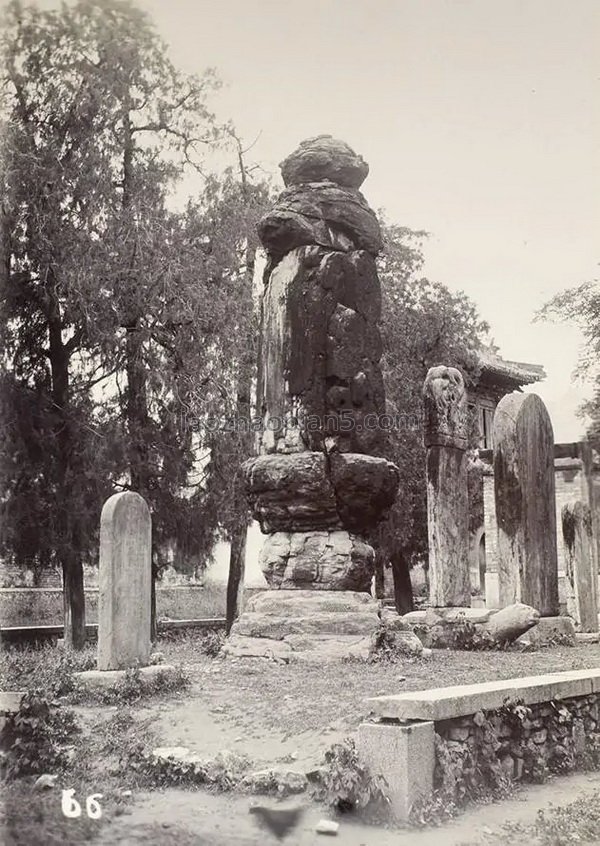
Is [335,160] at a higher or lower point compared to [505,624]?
higher

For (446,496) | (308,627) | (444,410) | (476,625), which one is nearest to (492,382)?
(444,410)

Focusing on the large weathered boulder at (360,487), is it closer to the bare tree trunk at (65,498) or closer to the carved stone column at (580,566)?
the carved stone column at (580,566)

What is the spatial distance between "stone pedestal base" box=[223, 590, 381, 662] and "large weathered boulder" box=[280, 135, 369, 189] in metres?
4.30

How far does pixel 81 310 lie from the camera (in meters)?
15.5

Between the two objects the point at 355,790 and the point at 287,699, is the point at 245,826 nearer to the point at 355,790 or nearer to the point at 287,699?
the point at 355,790

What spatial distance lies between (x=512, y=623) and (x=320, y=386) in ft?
11.1

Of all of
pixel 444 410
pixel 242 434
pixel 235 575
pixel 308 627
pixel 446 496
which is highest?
pixel 242 434

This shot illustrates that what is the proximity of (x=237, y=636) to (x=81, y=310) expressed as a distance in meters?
7.70

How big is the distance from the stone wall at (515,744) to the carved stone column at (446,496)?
4.90 metres

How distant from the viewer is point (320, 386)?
9844 mm

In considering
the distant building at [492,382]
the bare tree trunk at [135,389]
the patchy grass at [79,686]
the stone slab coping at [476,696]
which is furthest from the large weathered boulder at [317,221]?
the distant building at [492,382]

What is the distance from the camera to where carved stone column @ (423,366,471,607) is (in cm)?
1222

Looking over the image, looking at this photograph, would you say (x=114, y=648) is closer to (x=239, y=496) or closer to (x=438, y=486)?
(x=438, y=486)

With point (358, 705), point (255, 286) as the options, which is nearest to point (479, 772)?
point (358, 705)
